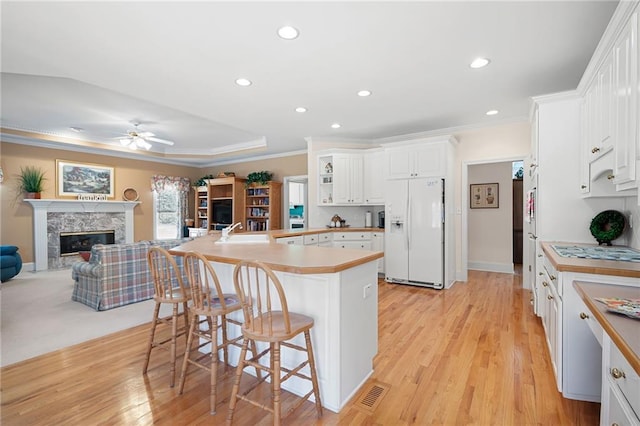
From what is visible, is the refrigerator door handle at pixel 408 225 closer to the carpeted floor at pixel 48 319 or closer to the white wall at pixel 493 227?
the white wall at pixel 493 227

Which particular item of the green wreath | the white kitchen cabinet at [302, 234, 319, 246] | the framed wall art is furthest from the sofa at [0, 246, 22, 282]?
the framed wall art

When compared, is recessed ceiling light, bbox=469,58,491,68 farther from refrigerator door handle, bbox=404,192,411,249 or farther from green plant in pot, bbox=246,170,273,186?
green plant in pot, bbox=246,170,273,186

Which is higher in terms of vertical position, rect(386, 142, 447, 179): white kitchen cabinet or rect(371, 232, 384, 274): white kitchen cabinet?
rect(386, 142, 447, 179): white kitchen cabinet

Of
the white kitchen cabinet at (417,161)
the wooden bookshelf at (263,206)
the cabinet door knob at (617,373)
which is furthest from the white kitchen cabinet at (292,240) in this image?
the cabinet door knob at (617,373)

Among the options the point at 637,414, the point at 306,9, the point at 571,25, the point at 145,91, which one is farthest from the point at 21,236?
the point at 571,25

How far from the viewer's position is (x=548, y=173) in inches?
112

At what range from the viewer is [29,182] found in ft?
19.0

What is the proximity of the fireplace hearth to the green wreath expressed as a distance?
8791mm

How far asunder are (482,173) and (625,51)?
4663mm

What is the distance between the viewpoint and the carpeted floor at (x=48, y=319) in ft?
8.87

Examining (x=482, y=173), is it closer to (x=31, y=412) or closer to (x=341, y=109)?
(x=341, y=109)

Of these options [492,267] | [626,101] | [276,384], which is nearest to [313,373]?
[276,384]

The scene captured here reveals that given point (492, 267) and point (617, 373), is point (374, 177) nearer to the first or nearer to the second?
point (492, 267)

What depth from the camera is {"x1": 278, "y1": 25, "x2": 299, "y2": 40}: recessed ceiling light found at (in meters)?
2.21
